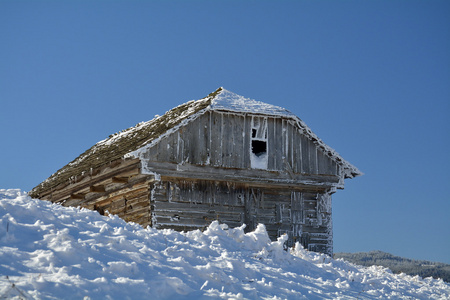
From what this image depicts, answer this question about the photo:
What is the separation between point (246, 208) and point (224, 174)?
5.20 ft

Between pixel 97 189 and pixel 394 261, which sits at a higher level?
pixel 97 189

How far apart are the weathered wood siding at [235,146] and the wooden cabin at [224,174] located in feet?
0.12

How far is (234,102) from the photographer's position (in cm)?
2080

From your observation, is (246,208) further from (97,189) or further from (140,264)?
(140,264)

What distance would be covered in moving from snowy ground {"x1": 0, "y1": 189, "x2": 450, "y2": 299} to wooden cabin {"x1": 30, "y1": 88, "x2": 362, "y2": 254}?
8168 millimetres

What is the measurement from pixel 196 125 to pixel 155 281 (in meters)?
12.5

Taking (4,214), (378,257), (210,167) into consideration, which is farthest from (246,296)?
(378,257)

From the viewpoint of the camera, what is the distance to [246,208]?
20.3 metres

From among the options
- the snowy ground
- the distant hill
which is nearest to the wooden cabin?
the snowy ground

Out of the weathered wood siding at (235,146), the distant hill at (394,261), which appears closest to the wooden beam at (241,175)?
the weathered wood siding at (235,146)

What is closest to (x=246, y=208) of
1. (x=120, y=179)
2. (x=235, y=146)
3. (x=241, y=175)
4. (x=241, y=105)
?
(x=241, y=175)

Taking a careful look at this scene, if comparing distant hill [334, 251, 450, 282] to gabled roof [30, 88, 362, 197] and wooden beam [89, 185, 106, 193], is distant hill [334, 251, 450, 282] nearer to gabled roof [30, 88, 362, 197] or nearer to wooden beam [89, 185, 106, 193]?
gabled roof [30, 88, 362, 197]

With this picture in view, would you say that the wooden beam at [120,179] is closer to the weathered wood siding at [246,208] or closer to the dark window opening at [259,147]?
the weathered wood siding at [246,208]

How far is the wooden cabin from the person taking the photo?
19234 millimetres
